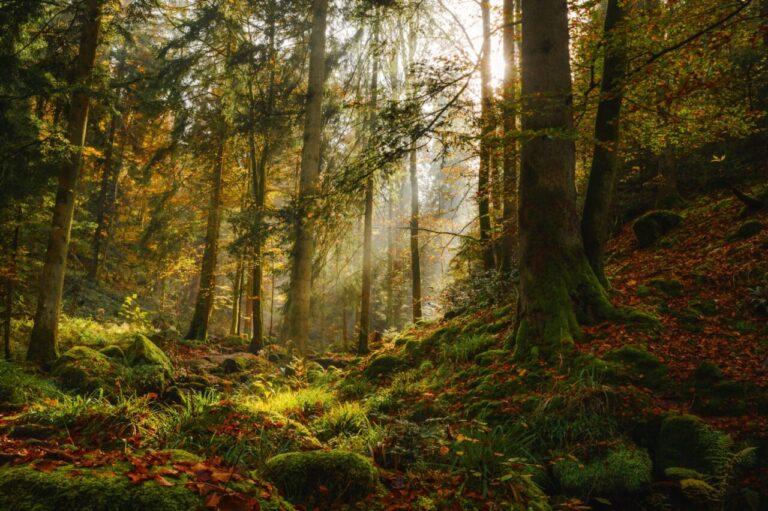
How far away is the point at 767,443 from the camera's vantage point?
3.55 meters

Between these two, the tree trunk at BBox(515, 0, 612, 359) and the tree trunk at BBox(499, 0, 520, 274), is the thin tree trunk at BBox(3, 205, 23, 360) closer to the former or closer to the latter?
the tree trunk at BBox(515, 0, 612, 359)

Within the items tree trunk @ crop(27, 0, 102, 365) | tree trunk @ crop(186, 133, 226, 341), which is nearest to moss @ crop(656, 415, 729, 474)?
tree trunk @ crop(27, 0, 102, 365)

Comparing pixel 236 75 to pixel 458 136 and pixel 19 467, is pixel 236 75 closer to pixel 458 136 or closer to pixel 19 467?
pixel 458 136

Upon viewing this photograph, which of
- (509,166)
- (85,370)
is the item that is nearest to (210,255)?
(85,370)

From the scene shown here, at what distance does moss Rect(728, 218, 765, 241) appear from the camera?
7211 millimetres

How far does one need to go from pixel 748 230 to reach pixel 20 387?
11.7 meters

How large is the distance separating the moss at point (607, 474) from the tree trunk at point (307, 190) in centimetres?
656

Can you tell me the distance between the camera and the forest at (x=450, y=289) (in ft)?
10.8

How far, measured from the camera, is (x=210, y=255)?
15266 millimetres

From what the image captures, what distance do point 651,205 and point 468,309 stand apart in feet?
21.3

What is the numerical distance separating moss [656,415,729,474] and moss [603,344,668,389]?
0.74 m

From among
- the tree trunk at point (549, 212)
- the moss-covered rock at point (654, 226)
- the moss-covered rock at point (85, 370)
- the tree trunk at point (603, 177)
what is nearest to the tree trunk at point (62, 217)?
the moss-covered rock at point (85, 370)

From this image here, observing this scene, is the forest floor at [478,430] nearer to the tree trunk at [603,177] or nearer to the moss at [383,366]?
the moss at [383,366]

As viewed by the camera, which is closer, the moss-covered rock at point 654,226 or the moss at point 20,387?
the moss at point 20,387
